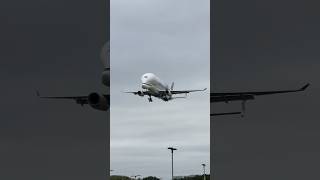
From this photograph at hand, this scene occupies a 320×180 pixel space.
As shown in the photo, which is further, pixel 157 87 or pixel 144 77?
pixel 157 87

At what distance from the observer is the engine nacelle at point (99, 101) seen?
9.80 metres

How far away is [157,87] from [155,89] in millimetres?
163

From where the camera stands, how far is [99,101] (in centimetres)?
1016

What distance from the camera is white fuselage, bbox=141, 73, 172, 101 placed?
46.4ft
